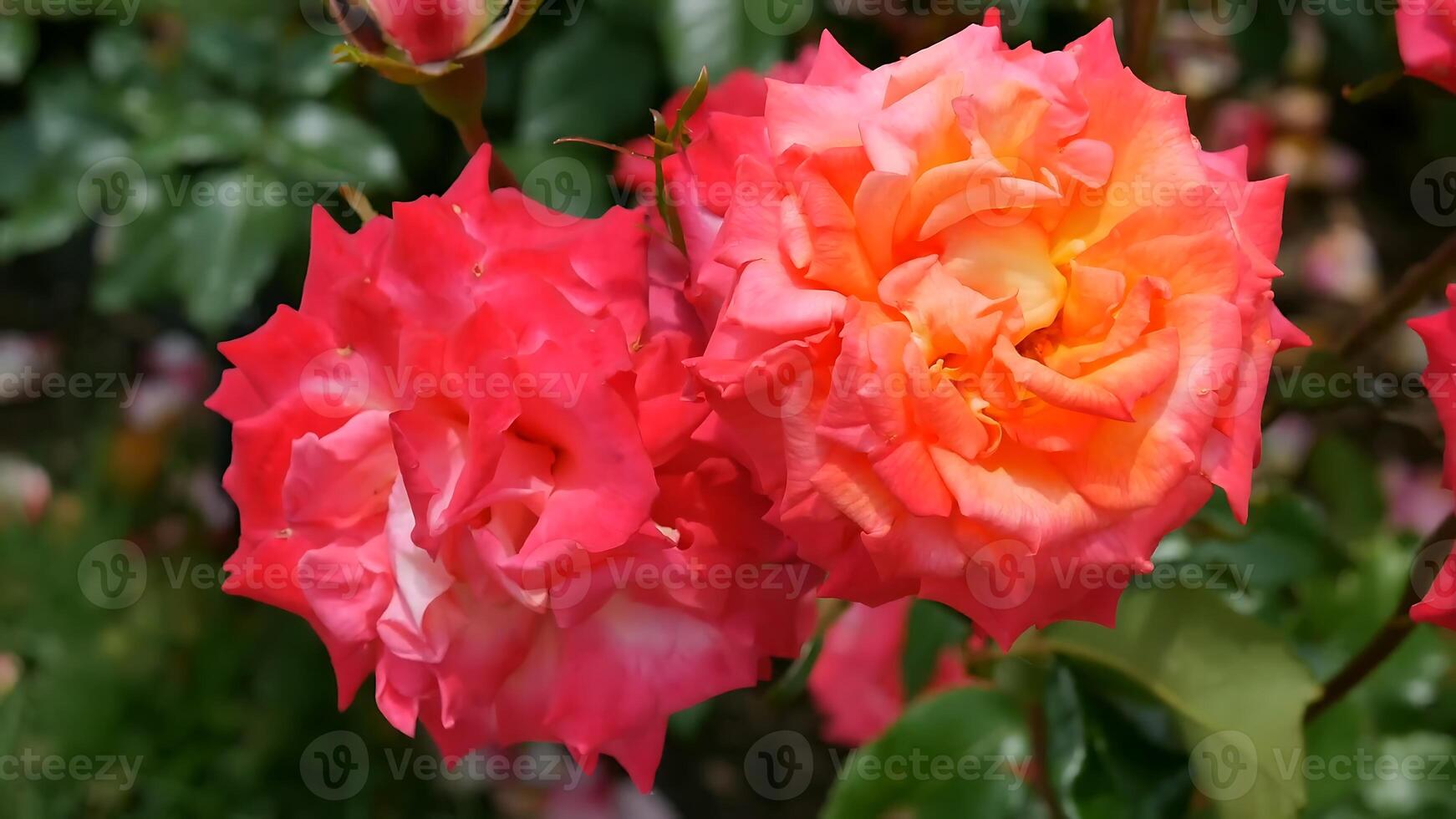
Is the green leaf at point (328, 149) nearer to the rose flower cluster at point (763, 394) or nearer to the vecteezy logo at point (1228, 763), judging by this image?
the rose flower cluster at point (763, 394)

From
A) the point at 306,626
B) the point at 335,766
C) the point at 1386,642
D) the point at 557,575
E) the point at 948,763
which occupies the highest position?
the point at 557,575

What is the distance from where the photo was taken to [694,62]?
2.14ft

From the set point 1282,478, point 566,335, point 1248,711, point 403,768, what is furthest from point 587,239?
point 1282,478

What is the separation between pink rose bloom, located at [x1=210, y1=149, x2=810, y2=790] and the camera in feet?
1.00

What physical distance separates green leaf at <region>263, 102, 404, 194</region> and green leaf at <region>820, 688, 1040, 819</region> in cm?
46

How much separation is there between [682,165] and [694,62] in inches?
13.3

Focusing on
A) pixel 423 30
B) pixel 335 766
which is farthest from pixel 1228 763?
pixel 335 766

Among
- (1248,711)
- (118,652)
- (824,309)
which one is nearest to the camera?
(824,309)

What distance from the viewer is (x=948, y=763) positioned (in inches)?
20.3

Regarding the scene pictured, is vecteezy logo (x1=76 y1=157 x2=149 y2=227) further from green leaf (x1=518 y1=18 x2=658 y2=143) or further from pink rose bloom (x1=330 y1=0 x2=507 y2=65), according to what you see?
pink rose bloom (x1=330 y1=0 x2=507 y2=65)

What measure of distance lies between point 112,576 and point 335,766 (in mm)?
264

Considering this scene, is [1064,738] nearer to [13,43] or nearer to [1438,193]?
[1438,193]

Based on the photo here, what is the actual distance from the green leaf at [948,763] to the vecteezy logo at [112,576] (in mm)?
699

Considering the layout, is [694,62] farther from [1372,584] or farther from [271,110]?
[1372,584]
